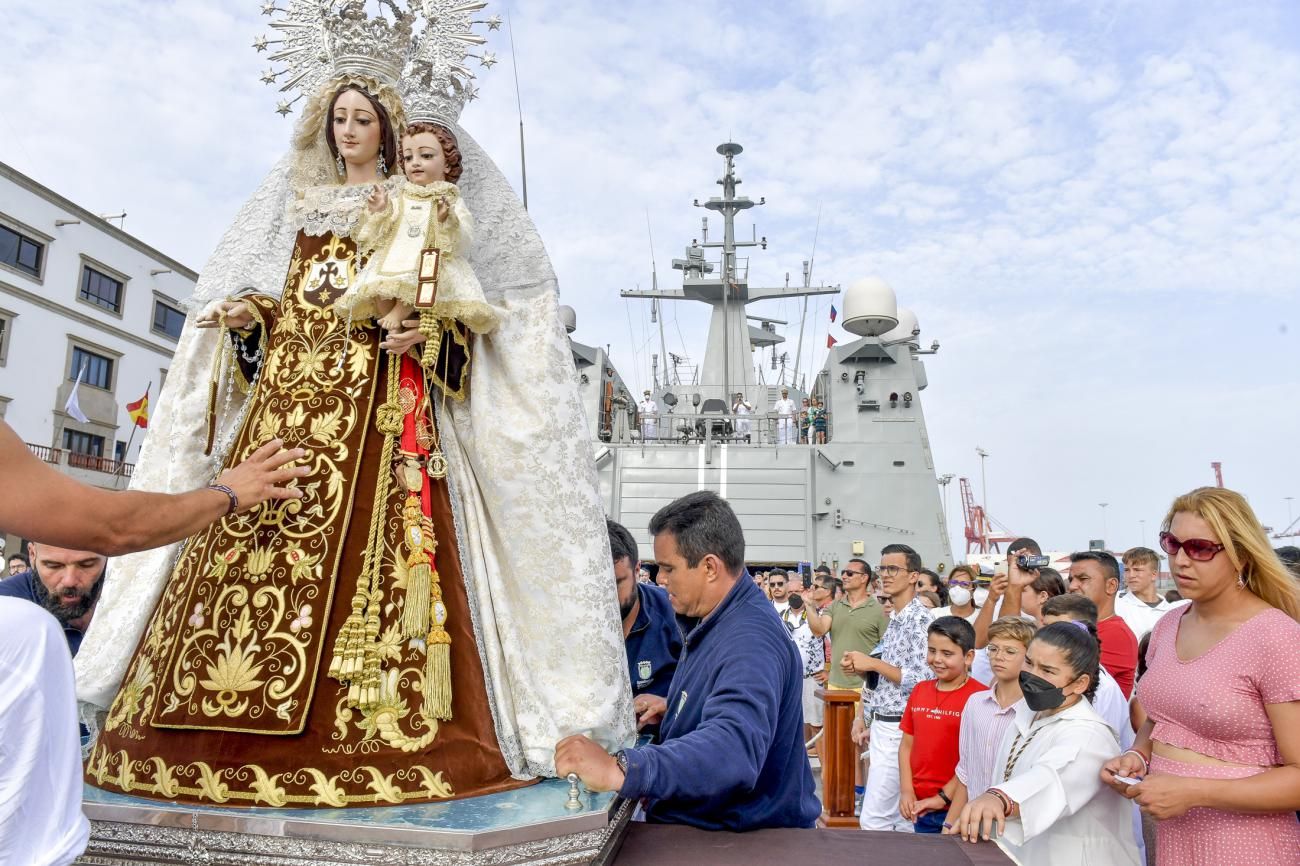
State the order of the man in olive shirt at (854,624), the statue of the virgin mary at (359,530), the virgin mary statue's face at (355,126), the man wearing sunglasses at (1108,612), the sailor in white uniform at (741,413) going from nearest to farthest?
the statue of the virgin mary at (359,530), the virgin mary statue's face at (355,126), the man wearing sunglasses at (1108,612), the man in olive shirt at (854,624), the sailor in white uniform at (741,413)

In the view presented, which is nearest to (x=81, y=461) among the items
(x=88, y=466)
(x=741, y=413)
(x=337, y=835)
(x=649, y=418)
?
(x=88, y=466)

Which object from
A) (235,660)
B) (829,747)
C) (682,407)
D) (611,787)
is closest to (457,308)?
(235,660)

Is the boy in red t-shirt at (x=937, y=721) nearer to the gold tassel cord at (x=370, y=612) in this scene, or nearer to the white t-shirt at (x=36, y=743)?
the gold tassel cord at (x=370, y=612)

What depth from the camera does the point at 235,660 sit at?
2.14 m

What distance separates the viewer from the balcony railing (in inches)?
825

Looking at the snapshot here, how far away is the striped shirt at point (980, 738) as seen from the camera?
343 cm

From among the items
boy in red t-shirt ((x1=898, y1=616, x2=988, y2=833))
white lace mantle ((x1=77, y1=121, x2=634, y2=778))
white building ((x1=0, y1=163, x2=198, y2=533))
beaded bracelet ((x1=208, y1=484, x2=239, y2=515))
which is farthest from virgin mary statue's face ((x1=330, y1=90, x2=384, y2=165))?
white building ((x1=0, y1=163, x2=198, y2=533))

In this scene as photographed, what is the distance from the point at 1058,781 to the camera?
100 inches

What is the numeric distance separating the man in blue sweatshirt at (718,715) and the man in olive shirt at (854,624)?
3.76m

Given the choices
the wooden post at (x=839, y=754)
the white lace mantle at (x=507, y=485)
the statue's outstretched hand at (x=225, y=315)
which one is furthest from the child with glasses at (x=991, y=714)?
the statue's outstretched hand at (x=225, y=315)

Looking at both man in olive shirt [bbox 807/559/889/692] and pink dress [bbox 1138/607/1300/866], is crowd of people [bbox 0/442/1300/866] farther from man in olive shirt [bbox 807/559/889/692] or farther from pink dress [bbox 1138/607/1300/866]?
man in olive shirt [bbox 807/559/889/692]

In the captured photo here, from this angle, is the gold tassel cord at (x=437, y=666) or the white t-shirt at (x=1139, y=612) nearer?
the gold tassel cord at (x=437, y=666)

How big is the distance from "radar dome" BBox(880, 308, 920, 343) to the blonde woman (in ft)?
54.6

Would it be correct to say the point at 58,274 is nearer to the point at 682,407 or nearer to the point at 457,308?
the point at 682,407
